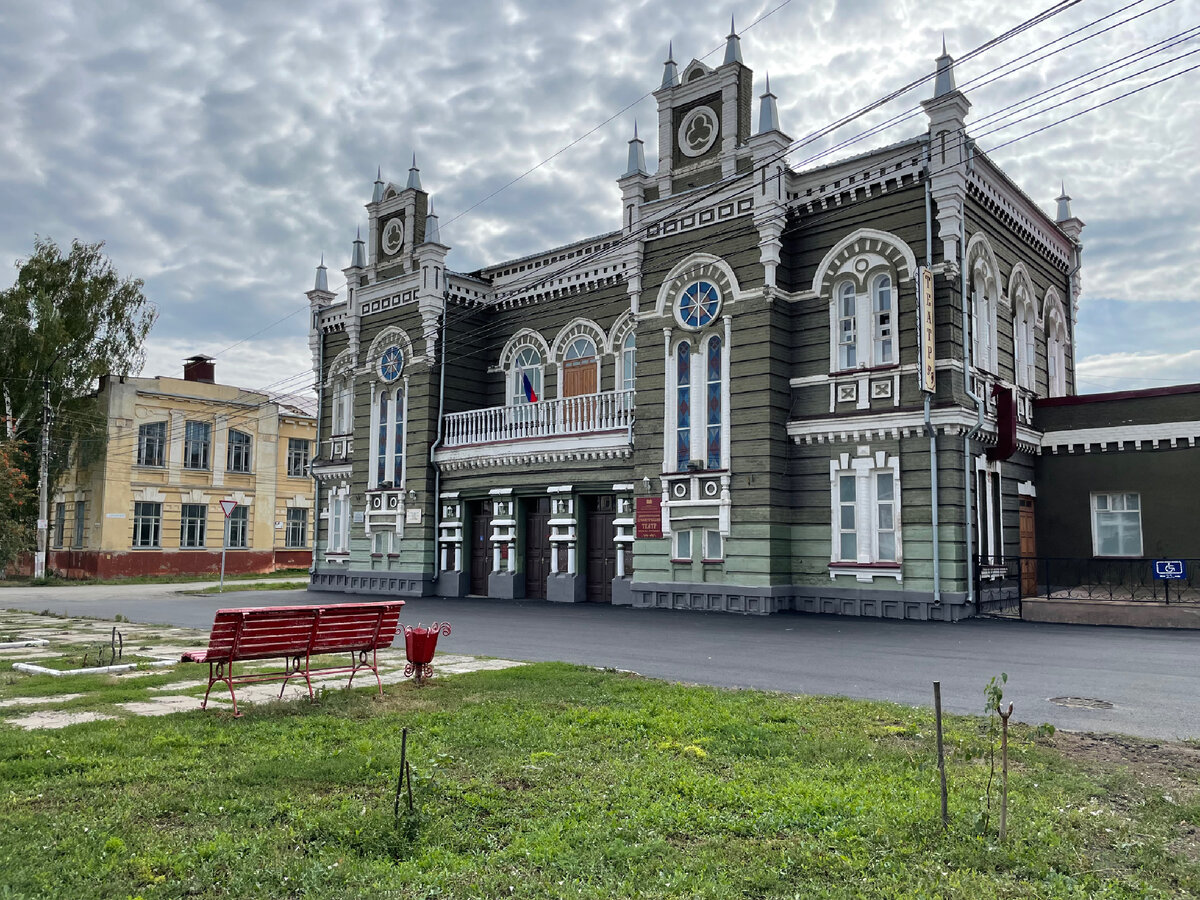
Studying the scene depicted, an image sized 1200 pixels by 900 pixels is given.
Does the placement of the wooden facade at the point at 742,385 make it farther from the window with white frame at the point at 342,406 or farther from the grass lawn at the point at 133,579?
the grass lawn at the point at 133,579

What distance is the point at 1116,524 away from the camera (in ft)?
67.5

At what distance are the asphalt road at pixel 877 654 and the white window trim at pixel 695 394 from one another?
3759 mm

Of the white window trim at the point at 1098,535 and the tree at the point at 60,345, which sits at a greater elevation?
the tree at the point at 60,345

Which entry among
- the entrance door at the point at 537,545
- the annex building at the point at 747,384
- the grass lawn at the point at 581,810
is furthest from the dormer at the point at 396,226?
the grass lawn at the point at 581,810

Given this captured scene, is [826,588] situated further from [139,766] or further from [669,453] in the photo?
[139,766]

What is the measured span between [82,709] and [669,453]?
1485 cm

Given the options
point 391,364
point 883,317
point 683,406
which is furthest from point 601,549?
point 391,364

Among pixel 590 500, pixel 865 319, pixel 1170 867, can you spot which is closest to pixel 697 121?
pixel 865 319

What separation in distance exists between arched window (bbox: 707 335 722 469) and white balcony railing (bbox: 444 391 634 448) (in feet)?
8.02

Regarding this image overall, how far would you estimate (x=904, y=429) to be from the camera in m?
18.3

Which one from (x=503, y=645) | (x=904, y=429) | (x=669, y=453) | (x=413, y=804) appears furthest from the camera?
(x=669, y=453)

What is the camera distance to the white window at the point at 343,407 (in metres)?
31.5

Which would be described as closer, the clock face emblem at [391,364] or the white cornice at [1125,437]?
the white cornice at [1125,437]

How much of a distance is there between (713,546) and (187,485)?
31298 millimetres
